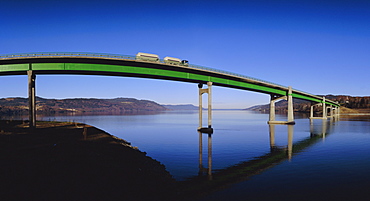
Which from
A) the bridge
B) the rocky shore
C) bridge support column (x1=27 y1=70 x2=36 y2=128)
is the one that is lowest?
the rocky shore

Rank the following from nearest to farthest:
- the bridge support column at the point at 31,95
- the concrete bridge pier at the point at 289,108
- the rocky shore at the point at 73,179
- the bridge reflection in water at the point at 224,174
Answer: the rocky shore at the point at 73,179
the bridge reflection in water at the point at 224,174
the bridge support column at the point at 31,95
the concrete bridge pier at the point at 289,108

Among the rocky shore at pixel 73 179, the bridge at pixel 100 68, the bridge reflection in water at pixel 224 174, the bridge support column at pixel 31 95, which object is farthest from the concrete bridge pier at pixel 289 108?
the rocky shore at pixel 73 179

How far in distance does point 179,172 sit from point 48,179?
37.7ft

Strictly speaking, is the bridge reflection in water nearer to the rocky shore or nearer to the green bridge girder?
the rocky shore

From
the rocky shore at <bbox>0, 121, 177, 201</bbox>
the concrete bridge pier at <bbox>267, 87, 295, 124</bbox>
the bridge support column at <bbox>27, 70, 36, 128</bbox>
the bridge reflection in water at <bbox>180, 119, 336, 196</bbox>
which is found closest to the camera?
the rocky shore at <bbox>0, 121, 177, 201</bbox>

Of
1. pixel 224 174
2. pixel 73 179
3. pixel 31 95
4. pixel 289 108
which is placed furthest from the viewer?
pixel 289 108

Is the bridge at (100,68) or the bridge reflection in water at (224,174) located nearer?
the bridge reflection in water at (224,174)

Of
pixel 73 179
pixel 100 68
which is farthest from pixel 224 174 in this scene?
pixel 100 68

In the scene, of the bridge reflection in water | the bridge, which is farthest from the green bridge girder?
the bridge reflection in water

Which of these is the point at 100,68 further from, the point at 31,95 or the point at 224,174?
the point at 224,174

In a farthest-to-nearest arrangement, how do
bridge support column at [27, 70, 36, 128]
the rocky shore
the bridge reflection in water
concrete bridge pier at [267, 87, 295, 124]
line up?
concrete bridge pier at [267, 87, 295, 124]
bridge support column at [27, 70, 36, 128]
the bridge reflection in water
the rocky shore

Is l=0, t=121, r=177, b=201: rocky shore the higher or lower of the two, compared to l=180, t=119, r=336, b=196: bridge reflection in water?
higher

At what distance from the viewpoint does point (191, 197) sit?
49.9 feet

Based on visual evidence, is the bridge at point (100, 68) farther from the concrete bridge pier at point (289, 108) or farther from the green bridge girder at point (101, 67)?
the concrete bridge pier at point (289, 108)
